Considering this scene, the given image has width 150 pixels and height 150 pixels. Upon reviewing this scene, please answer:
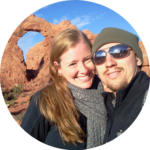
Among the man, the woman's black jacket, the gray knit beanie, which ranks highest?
the gray knit beanie

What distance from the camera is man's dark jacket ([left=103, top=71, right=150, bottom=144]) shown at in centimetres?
127

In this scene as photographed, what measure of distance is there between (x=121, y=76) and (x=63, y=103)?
806 mm

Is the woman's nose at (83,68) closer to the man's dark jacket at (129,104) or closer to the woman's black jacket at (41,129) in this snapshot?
the man's dark jacket at (129,104)

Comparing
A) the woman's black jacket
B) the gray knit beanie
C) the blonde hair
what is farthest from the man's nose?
the woman's black jacket

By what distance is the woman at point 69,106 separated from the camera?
149 cm

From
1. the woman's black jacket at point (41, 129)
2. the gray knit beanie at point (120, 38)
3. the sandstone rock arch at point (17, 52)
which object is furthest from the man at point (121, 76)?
the sandstone rock arch at point (17, 52)

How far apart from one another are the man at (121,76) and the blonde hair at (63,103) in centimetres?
35

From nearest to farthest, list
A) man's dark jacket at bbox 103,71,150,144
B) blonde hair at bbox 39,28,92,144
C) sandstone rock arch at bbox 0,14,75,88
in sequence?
man's dark jacket at bbox 103,71,150,144 < blonde hair at bbox 39,28,92,144 < sandstone rock arch at bbox 0,14,75,88

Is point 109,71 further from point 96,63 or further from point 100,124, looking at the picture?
point 100,124

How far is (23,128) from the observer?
1.40 metres

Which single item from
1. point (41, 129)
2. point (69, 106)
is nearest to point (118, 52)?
point (69, 106)

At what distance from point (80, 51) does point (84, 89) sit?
534 millimetres

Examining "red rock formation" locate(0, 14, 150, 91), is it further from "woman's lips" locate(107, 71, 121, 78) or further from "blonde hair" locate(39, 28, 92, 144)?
"woman's lips" locate(107, 71, 121, 78)

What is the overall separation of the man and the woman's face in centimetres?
12
